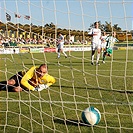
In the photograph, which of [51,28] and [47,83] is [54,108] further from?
[47,83]

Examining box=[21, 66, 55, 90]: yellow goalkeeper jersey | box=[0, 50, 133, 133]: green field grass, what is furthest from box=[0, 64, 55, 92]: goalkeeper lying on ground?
box=[0, 50, 133, 133]: green field grass

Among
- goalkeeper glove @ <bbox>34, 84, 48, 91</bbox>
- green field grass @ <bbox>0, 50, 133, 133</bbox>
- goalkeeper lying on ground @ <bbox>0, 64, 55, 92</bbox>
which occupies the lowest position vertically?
green field grass @ <bbox>0, 50, 133, 133</bbox>

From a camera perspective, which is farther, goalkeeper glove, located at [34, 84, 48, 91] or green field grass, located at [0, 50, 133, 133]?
goalkeeper glove, located at [34, 84, 48, 91]

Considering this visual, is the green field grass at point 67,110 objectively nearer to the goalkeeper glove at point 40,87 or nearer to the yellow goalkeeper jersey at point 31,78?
the goalkeeper glove at point 40,87

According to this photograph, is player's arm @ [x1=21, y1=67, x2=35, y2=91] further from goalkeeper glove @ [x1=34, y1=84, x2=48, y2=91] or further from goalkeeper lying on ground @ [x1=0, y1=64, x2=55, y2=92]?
goalkeeper glove @ [x1=34, y1=84, x2=48, y2=91]

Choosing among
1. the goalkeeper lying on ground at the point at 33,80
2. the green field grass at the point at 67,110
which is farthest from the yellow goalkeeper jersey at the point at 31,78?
the green field grass at the point at 67,110

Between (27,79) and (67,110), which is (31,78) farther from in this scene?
(67,110)

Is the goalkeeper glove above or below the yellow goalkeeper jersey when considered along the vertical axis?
below

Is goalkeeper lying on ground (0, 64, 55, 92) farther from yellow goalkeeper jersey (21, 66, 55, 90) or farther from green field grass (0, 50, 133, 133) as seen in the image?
green field grass (0, 50, 133, 133)

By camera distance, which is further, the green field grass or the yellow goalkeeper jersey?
the yellow goalkeeper jersey

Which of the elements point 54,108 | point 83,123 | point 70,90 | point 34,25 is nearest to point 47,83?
point 70,90

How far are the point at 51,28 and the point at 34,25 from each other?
0.34 metres

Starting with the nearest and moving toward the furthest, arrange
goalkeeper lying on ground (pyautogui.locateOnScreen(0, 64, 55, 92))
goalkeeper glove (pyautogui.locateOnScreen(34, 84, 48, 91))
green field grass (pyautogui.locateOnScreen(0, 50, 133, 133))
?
green field grass (pyautogui.locateOnScreen(0, 50, 133, 133))
goalkeeper lying on ground (pyautogui.locateOnScreen(0, 64, 55, 92))
goalkeeper glove (pyautogui.locateOnScreen(34, 84, 48, 91))

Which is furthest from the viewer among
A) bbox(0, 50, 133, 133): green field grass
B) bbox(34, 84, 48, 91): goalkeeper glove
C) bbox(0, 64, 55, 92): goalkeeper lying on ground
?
bbox(34, 84, 48, 91): goalkeeper glove
